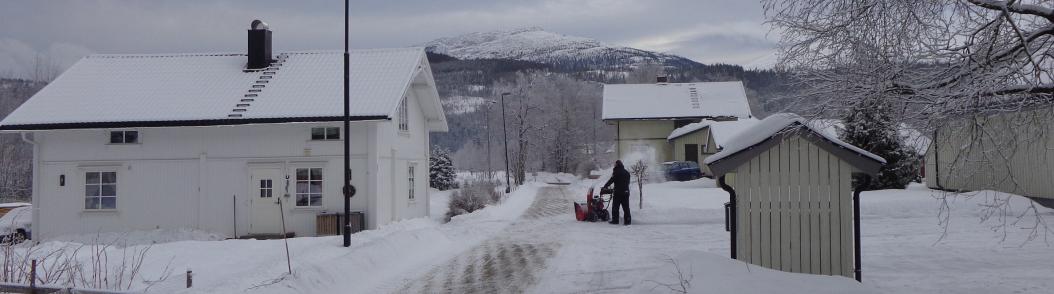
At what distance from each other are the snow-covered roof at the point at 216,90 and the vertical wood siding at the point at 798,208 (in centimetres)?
1246

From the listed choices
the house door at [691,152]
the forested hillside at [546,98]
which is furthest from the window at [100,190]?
A: the house door at [691,152]

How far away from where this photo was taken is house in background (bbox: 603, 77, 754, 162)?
53.0 meters

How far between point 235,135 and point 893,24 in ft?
56.8

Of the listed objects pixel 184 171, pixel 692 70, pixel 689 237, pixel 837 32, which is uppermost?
pixel 692 70

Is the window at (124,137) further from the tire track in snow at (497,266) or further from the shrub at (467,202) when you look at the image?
the tire track in snow at (497,266)

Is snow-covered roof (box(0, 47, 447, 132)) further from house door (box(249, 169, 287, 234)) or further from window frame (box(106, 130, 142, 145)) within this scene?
house door (box(249, 169, 287, 234))

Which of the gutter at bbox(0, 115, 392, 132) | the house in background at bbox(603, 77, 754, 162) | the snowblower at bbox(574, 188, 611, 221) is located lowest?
the snowblower at bbox(574, 188, 611, 221)

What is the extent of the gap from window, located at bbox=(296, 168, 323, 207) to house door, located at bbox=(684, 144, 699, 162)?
2832 centimetres

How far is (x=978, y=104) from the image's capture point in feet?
26.0

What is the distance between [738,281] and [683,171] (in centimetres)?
3332

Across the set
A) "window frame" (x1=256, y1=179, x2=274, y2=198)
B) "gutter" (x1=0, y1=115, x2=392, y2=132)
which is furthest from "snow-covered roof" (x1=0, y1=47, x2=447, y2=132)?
"window frame" (x1=256, y1=179, x2=274, y2=198)

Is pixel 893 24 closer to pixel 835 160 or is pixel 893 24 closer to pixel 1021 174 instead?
pixel 835 160

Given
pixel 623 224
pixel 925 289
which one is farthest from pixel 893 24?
pixel 623 224

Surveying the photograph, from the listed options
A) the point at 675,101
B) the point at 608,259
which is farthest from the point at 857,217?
the point at 675,101
